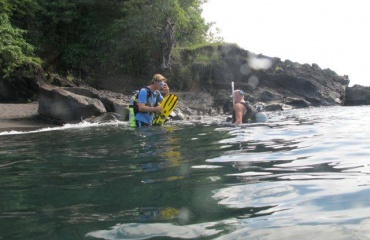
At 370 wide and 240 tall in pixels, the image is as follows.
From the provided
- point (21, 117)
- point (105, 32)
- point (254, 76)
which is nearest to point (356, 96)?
point (254, 76)

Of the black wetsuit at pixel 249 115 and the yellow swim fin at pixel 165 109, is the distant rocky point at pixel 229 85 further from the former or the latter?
the black wetsuit at pixel 249 115

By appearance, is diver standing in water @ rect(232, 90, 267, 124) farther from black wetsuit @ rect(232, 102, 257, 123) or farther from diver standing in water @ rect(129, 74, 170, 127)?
diver standing in water @ rect(129, 74, 170, 127)

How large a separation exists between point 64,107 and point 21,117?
1.78m

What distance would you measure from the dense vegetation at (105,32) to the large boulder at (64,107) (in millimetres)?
8048

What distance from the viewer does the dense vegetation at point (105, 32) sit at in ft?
74.5

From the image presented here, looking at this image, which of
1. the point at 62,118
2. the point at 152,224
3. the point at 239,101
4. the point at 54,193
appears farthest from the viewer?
the point at 62,118

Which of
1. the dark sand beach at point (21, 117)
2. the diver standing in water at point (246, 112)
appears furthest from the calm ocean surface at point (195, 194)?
the dark sand beach at point (21, 117)

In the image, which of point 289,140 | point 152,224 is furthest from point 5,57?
point 152,224

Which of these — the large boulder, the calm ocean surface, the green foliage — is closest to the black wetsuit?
the calm ocean surface

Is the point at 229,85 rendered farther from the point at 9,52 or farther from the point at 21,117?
the point at 21,117

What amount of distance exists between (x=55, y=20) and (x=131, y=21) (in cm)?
507

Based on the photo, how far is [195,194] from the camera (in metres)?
2.97

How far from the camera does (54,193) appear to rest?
324 cm

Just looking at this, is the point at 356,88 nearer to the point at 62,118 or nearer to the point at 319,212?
the point at 62,118
